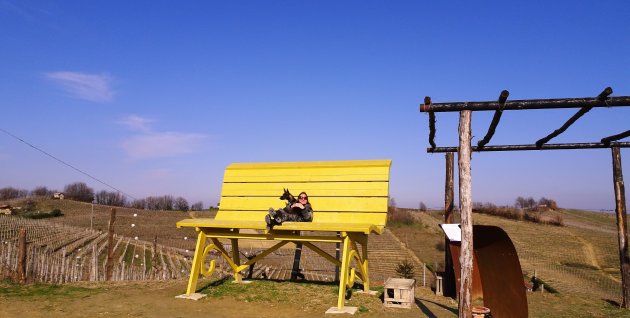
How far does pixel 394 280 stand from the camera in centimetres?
917

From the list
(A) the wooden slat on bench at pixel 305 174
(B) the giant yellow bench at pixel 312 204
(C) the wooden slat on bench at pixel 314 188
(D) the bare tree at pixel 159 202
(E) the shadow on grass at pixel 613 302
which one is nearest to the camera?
(B) the giant yellow bench at pixel 312 204

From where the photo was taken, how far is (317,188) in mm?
9773

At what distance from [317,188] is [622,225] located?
291 inches

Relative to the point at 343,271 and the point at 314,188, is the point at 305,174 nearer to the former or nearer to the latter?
the point at 314,188

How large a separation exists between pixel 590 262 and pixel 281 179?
804 inches

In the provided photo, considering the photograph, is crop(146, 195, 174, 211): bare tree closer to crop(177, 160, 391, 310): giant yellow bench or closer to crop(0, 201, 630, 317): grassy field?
crop(0, 201, 630, 317): grassy field

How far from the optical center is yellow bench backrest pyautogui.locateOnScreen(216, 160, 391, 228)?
9133 millimetres

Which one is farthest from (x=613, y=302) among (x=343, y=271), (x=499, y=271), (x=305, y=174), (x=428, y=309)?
(x=305, y=174)

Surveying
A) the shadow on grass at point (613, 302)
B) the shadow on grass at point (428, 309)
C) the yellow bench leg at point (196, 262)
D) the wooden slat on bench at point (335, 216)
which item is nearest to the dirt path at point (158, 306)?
the shadow on grass at point (428, 309)

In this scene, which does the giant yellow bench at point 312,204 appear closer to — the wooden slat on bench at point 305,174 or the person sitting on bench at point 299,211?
the wooden slat on bench at point 305,174

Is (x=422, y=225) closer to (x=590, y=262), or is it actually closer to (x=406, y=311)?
(x=590, y=262)

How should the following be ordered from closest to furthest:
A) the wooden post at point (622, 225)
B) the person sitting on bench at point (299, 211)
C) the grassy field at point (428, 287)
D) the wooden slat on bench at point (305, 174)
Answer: the grassy field at point (428, 287), the person sitting on bench at point (299, 211), the wooden slat on bench at point (305, 174), the wooden post at point (622, 225)

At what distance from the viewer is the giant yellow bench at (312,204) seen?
8.21 meters

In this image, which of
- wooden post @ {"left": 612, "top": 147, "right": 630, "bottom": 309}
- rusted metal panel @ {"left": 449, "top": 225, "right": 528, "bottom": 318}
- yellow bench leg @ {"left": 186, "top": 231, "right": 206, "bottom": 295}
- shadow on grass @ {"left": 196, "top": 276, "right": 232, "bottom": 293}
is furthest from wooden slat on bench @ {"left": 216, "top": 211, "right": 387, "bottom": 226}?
wooden post @ {"left": 612, "top": 147, "right": 630, "bottom": 309}
